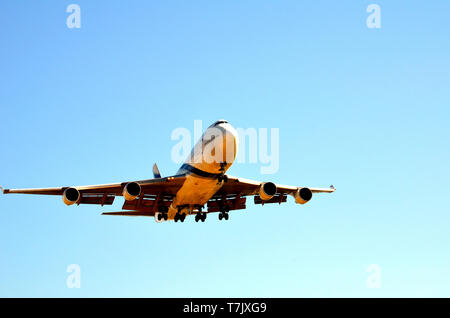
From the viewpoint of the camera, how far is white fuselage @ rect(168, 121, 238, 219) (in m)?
37.2

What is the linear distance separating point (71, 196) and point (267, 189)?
14423 mm

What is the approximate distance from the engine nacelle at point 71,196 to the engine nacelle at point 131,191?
3.29m

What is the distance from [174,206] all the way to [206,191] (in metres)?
4.54

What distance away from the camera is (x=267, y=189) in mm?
43094

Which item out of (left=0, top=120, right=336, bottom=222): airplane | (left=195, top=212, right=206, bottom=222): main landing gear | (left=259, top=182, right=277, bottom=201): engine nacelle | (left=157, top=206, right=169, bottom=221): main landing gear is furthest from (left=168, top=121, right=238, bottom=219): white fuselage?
(left=259, top=182, right=277, bottom=201): engine nacelle

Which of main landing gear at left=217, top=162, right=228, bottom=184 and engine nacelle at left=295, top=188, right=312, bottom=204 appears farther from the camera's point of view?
engine nacelle at left=295, top=188, right=312, bottom=204

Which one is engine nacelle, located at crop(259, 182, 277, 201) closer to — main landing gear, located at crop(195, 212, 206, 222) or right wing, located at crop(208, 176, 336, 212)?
right wing, located at crop(208, 176, 336, 212)

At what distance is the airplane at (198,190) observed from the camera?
3800cm

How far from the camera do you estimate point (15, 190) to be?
39875 millimetres

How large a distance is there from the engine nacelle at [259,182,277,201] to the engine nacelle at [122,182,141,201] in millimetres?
9265

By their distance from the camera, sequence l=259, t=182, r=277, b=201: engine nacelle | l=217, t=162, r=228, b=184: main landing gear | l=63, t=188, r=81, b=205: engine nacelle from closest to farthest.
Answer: l=217, t=162, r=228, b=184: main landing gear → l=63, t=188, r=81, b=205: engine nacelle → l=259, t=182, r=277, b=201: engine nacelle
